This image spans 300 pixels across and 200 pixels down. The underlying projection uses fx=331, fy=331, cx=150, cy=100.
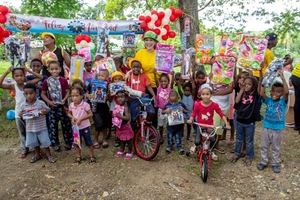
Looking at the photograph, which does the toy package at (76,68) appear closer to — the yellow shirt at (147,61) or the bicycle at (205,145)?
the yellow shirt at (147,61)

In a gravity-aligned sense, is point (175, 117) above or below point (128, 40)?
below

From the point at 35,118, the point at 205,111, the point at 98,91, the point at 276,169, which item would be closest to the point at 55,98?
the point at 35,118

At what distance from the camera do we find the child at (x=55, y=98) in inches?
212

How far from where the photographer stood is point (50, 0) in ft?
30.7

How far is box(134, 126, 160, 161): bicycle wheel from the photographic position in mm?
5192

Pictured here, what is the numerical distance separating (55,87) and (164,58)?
1.85 m

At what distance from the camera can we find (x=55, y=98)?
17.9 feet

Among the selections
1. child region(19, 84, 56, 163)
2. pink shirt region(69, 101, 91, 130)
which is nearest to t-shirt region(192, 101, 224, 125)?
pink shirt region(69, 101, 91, 130)

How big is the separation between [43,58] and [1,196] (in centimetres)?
225

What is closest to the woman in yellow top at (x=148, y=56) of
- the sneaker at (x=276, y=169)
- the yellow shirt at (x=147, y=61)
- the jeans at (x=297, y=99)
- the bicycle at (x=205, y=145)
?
the yellow shirt at (x=147, y=61)

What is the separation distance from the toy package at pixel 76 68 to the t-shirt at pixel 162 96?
1.34 m

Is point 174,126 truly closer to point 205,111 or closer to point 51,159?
point 205,111

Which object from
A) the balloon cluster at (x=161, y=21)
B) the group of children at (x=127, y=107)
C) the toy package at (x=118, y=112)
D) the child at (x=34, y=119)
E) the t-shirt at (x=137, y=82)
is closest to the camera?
the group of children at (x=127, y=107)

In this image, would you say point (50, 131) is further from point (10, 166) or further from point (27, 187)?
point (27, 187)
